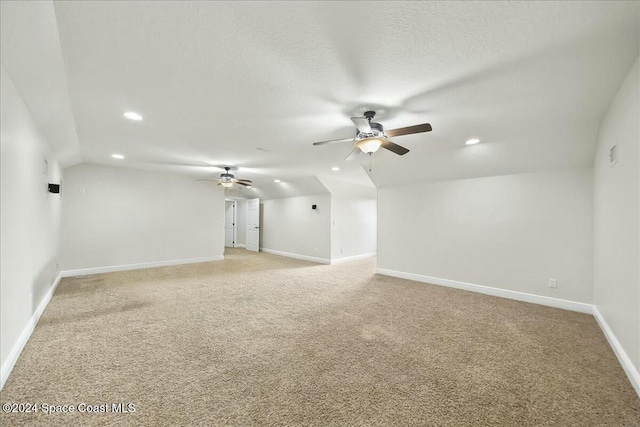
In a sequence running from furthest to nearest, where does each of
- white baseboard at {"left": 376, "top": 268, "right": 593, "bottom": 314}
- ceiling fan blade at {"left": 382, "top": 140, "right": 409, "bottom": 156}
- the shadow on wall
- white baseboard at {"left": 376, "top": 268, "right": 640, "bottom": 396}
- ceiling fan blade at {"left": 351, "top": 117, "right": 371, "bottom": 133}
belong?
white baseboard at {"left": 376, "top": 268, "right": 593, "bottom": 314}
the shadow on wall
ceiling fan blade at {"left": 382, "top": 140, "right": 409, "bottom": 156}
ceiling fan blade at {"left": 351, "top": 117, "right": 371, "bottom": 133}
white baseboard at {"left": 376, "top": 268, "right": 640, "bottom": 396}

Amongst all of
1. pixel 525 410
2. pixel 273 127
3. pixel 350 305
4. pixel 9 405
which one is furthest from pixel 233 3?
pixel 350 305

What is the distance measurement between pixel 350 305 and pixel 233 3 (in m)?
3.71

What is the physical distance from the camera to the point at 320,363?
2359mm

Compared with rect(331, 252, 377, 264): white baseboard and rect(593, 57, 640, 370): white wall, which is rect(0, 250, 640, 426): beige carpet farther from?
rect(331, 252, 377, 264): white baseboard

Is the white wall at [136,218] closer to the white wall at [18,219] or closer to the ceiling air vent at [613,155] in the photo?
the white wall at [18,219]

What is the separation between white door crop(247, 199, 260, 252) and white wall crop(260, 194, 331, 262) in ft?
0.55

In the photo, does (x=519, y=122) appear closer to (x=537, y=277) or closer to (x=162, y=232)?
(x=537, y=277)

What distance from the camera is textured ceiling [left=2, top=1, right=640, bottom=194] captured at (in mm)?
1499

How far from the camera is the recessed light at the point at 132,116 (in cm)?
295

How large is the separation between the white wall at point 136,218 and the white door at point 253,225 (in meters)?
2.04

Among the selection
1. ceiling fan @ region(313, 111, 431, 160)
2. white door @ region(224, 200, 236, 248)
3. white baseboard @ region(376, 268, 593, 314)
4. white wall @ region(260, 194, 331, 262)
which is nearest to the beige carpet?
white baseboard @ region(376, 268, 593, 314)

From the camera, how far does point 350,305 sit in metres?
3.98

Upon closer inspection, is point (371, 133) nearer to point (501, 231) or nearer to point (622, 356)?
point (622, 356)

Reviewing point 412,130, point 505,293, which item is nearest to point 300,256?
point 505,293
